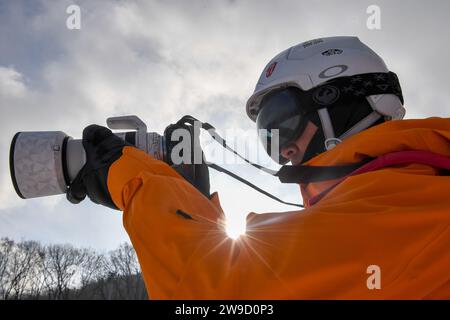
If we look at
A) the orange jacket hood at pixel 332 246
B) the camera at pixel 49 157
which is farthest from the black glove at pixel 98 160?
the orange jacket hood at pixel 332 246

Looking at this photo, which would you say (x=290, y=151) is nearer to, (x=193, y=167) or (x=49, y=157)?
(x=193, y=167)

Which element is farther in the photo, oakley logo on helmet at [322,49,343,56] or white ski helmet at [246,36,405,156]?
oakley logo on helmet at [322,49,343,56]

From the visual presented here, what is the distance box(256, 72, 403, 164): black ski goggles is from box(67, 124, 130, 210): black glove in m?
1.00

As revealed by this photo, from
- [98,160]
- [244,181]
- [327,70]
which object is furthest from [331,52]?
[98,160]

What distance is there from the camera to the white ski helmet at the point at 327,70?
2.22m

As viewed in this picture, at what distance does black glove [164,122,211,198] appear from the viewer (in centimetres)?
211

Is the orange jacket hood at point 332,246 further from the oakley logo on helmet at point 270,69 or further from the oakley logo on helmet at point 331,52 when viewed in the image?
the oakley logo on helmet at point 270,69

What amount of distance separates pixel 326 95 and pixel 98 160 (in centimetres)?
140

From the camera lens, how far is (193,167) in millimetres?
2139

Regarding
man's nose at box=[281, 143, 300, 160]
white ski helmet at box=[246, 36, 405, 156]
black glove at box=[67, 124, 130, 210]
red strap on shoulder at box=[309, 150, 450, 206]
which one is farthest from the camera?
man's nose at box=[281, 143, 300, 160]

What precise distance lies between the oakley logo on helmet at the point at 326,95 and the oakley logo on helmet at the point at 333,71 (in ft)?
0.35

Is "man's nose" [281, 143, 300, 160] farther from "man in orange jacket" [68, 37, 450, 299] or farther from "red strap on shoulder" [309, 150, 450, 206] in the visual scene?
"red strap on shoulder" [309, 150, 450, 206]

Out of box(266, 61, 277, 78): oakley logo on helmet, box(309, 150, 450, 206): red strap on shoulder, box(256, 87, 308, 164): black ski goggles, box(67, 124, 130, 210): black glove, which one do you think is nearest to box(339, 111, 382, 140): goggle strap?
box(256, 87, 308, 164): black ski goggles

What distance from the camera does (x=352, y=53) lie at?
2475 mm
